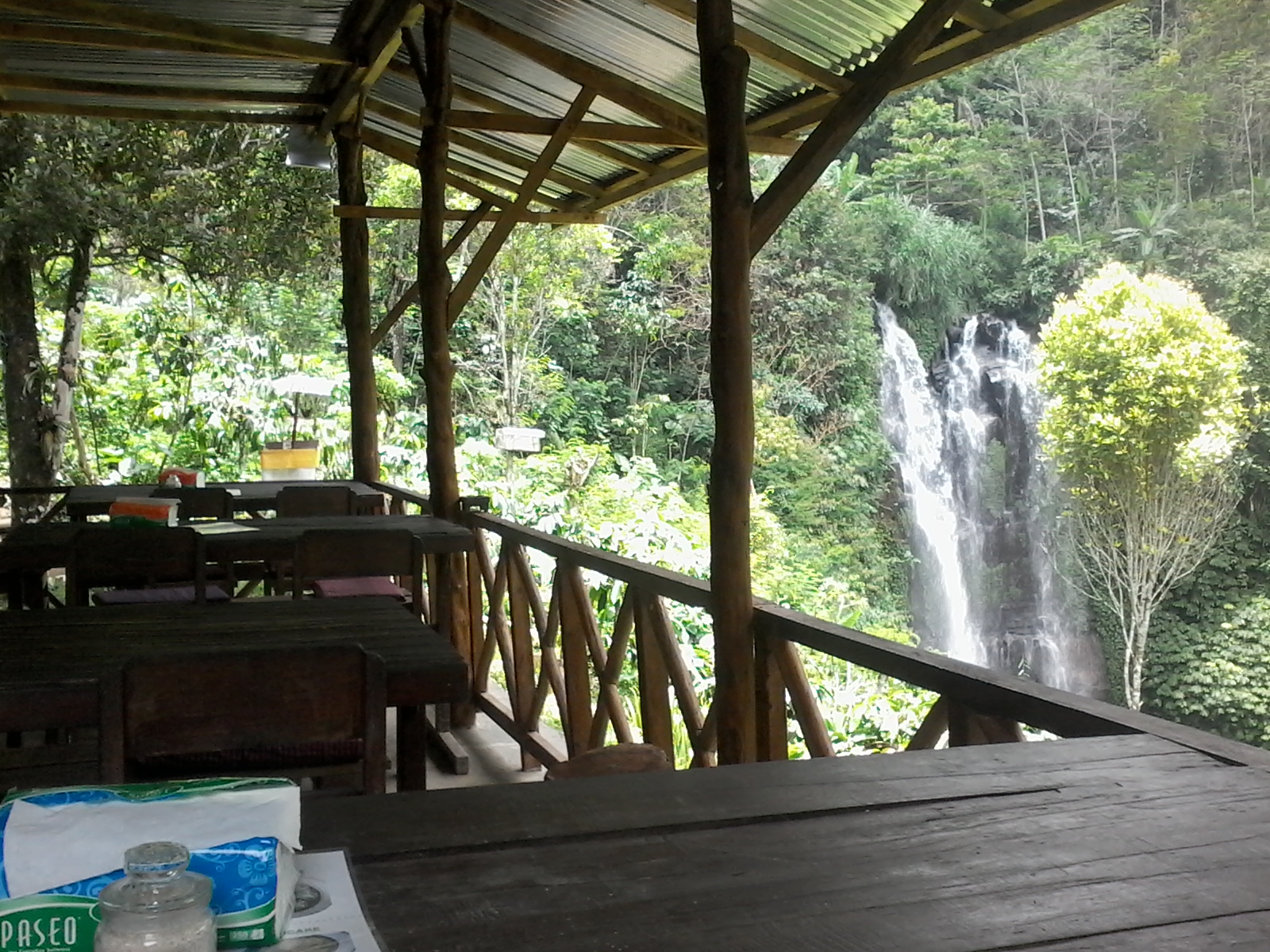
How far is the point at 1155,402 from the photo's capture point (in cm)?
1441

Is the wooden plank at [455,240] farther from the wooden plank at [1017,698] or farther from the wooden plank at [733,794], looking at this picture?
the wooden plank at [733,794]

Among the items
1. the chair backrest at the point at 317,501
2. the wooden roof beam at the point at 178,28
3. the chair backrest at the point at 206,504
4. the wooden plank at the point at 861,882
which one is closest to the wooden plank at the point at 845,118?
the wooden plank at the point at 861,882

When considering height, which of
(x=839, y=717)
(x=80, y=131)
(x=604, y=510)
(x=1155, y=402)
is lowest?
(x=839, y=717)

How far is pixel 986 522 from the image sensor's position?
1762 centimetres

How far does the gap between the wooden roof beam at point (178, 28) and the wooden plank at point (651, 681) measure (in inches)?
126

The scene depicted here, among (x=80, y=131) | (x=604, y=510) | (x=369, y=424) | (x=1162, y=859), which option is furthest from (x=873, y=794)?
(x=604, y=510)

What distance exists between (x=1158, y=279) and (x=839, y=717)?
38.4 ft

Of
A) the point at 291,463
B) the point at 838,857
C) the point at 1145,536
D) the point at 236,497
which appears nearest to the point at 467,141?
the point at 236,497

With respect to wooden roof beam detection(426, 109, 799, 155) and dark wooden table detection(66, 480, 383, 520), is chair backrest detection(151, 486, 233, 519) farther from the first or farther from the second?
wooden roof beam detection(426, 109, 799, 155)

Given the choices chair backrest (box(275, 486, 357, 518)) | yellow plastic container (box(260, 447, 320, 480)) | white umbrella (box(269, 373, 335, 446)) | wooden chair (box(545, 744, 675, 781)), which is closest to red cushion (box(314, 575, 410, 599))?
chair backrest (box(275, 486, 357, 518))

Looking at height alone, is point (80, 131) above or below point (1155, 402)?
above

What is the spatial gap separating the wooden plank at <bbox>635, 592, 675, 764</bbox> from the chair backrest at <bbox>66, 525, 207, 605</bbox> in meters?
1.04

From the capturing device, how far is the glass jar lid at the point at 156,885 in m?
0.73

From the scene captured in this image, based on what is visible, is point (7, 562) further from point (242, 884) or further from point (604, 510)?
point (604, 510)
